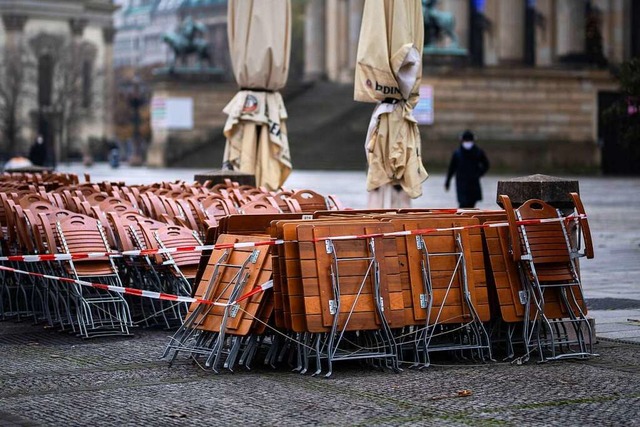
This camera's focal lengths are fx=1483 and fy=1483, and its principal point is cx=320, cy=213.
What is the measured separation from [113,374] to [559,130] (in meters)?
53.5

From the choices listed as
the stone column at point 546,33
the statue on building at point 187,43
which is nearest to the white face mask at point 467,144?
the stone column at point 546,33

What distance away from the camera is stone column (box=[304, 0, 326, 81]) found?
78.4 metres

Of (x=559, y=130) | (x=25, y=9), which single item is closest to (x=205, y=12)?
(x=25, y=9)

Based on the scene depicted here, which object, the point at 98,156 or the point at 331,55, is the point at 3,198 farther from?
the point at 98,156

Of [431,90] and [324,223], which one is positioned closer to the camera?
[324,223]

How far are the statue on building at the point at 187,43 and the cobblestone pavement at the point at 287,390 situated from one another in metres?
59.1

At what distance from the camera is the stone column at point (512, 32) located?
217 ft

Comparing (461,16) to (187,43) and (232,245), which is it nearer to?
(187,43)

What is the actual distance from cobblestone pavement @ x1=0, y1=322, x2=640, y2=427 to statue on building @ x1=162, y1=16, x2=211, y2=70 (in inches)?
2377

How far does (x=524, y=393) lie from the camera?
9.66 metres

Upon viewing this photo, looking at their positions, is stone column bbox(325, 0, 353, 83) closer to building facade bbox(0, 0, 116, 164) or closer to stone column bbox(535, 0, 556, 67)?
stone column bbox(535, 0, 556, 67)

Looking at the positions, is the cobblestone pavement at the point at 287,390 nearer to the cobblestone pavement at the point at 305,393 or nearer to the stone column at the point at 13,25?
the cobblestone pavement at the point at 305,393

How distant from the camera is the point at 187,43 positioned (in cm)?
7144

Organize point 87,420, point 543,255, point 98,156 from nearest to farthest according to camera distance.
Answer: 1. point 87,420
2. point 543,255
3. point 98,156
